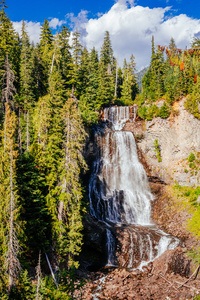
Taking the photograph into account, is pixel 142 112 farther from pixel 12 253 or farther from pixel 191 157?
pixel 12 253

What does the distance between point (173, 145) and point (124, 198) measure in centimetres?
1285

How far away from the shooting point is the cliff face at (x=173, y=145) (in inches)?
1403

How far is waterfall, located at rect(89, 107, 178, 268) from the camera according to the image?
2533cm

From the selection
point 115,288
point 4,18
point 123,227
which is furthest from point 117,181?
point 4,18

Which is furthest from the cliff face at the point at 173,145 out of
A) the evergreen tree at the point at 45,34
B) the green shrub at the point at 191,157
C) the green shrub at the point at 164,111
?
the evergreen tree at the point at 45,34

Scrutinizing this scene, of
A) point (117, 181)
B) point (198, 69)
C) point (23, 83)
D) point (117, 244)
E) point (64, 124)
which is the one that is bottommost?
point (117, 244)

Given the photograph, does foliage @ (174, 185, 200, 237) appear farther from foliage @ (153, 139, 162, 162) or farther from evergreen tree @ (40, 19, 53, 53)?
evergreen tree @ (40, 19, 53, 53)

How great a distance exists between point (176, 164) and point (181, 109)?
9764 millimetres

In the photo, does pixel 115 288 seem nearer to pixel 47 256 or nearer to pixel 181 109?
pixel 47 256

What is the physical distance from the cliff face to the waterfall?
2.31 metres

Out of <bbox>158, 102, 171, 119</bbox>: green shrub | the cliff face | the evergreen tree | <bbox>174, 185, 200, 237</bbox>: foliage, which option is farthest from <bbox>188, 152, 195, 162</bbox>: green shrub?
the evergreen tree

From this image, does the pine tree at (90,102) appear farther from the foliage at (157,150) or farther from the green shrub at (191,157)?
the green shrub at (191,157)

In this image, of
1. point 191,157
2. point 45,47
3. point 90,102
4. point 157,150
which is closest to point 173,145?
point 157,150

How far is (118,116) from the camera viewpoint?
4594 cm
